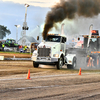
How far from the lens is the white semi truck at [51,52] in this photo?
19.8m

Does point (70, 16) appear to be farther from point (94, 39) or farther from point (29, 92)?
point (29, 92)

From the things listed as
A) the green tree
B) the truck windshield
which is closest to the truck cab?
the truck windshield

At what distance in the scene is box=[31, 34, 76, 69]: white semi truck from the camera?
19.8 m

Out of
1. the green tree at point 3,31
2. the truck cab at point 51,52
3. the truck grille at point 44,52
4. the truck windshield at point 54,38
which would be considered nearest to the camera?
the truck cab at point 51,52

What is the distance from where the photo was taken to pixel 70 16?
24.8 meters

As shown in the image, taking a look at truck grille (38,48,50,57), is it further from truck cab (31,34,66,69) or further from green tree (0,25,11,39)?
green tree (0,25,11,39)

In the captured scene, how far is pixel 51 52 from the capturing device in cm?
1984

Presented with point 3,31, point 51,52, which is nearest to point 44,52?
point 51,52

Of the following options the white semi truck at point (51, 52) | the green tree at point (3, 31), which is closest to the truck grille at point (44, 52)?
the white semi truck at point (51, 52)

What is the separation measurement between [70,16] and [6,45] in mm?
36722

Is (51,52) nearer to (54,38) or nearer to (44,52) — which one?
(44,52)

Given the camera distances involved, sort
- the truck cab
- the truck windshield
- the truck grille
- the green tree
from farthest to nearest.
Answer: the green tree, the truck windshield, the truck grille, the truck cab

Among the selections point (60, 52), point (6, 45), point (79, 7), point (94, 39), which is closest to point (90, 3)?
point (79, 7)

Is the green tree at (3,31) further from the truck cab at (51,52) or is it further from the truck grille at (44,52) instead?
the truck grille at (44,52)
